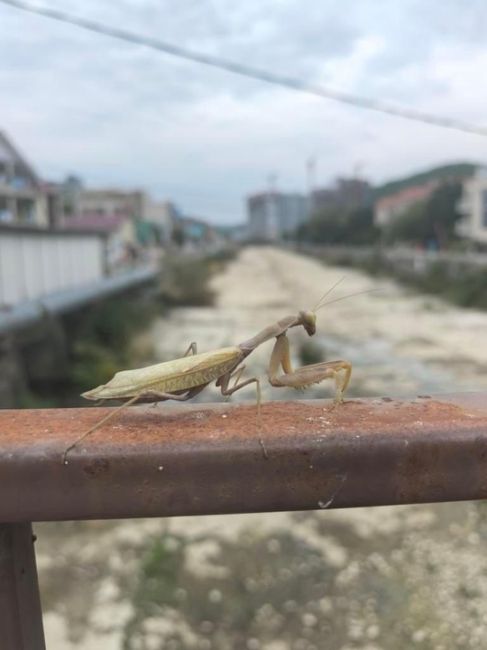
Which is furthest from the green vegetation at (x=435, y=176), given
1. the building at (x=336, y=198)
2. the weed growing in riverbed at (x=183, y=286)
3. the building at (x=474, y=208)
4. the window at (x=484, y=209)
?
the weed growing in riverbed at (x=183, y=286)

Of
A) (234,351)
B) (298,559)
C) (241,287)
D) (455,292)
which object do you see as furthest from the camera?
(241,287)

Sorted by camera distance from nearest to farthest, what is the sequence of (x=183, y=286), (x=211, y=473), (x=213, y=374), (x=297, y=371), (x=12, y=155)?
1. (x=211, y=473)
2. (x=213, y=374)
3. (x=297, y=371)
4. (x=183, y=286)
5. (x=12, y=155)

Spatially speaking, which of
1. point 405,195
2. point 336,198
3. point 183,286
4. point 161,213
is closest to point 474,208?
point 336,198

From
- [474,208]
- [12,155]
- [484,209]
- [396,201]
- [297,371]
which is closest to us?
[297,371]

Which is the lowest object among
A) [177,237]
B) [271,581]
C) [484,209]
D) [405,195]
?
[271,581]

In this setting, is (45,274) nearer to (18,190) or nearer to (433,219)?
(18,190)

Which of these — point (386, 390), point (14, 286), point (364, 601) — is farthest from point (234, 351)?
point (14, 286)

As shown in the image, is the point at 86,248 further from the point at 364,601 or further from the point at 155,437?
the point at 155,437

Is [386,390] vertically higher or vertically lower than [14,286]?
lower
